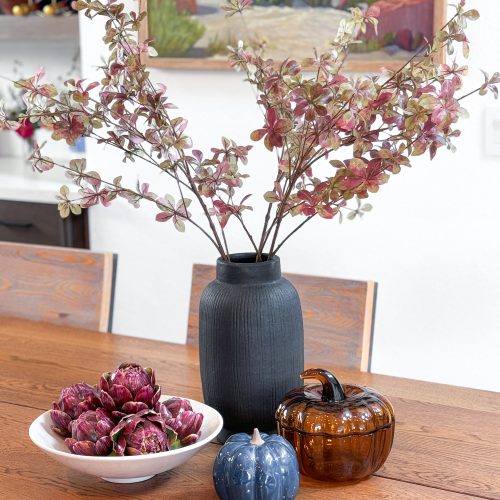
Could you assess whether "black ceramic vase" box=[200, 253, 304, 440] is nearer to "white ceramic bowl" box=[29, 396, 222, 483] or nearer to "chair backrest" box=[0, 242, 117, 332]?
"white ceramic bowl" box=[29, 396, 222, 483]

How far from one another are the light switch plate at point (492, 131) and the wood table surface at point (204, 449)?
95 centimetres

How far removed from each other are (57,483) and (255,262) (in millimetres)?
400

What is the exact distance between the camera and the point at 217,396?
4.42 ft

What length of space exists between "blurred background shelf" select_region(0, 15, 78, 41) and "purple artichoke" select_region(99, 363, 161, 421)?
83.3 inches

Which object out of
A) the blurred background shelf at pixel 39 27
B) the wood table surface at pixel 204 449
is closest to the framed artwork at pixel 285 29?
the blurred background shelf at pixel 39 27

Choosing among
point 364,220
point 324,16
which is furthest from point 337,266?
point 324,16

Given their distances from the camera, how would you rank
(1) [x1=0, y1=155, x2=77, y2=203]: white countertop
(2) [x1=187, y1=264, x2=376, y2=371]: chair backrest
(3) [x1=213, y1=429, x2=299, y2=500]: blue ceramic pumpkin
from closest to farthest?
(3) [x1=213, y1=429, x2=299, y2=500]: blue ceramic pumpkin < (2) [x1=187, y1=264, x2=376, y2=371]: chair backrest < (1) [x1=0, y1=155, x2=77, y2=203]: white countertop

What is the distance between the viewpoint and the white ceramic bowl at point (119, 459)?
116 cm

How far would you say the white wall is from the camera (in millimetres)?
2471

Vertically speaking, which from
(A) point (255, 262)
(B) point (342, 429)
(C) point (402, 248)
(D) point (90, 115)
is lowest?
(C) point (402, 248)

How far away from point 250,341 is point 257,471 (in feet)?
0.77

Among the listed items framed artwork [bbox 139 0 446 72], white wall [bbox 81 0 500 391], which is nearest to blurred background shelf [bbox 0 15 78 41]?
white wall [bbox 81 0 500 391]

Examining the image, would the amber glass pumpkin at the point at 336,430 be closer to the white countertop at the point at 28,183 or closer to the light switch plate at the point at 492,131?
the light switch plate at the point at 492,131

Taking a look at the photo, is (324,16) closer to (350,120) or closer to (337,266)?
(337,266)
